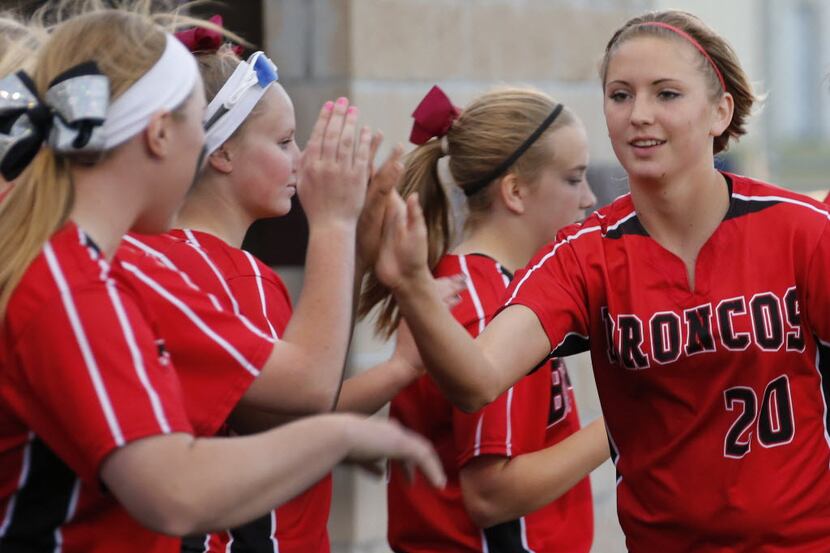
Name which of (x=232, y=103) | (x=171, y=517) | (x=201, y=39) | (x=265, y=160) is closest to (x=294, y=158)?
(x=265, y=160)

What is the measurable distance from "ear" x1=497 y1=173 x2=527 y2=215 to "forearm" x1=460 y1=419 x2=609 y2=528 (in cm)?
66

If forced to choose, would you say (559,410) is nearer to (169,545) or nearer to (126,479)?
(169,545)

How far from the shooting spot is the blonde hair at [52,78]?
6.20ft

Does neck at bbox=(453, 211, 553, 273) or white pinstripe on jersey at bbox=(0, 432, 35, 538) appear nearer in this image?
white pinstripe on jersey at bbox=(0, 432, 35, 538)

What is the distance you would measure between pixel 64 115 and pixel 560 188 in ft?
5.83

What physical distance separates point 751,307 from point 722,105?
46cm

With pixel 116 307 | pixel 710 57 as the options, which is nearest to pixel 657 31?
pixel 710 57

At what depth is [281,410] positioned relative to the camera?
217 centimetres

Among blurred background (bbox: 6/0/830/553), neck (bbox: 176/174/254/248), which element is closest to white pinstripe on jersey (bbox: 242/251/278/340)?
neck (bbox: 176/174/254/248)

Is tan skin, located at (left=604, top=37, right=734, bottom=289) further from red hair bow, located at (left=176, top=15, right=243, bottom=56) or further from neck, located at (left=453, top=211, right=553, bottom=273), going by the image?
red hair bow, located at (left=176, top=15, right=243, bottom=56)

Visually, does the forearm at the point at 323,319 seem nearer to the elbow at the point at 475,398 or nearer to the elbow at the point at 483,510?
the elbow at the point at 475,398

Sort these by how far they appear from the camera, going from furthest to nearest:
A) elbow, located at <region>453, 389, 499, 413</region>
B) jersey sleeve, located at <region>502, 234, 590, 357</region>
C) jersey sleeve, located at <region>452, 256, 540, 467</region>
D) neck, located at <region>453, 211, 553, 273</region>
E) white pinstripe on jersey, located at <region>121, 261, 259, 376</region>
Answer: neck, located at <region>453, 211, 553, 273</region> < jersey sleeve, located at <region>452, 256, 540, 467</region> < jersey sleeve, located at <region>502, 234, 590, 357</region> < elbow, located at <region>453, 389, 499, 413</region> < white pinstripe on jersey, located at <region>121, 261, 259, 376</region>

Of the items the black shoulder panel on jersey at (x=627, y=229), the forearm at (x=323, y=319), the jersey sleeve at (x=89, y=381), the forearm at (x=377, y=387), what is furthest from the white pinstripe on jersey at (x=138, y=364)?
the black shoulder panel on jersey at (x=627, y=229)

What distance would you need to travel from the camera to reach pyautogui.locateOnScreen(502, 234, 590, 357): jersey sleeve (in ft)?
8.63
